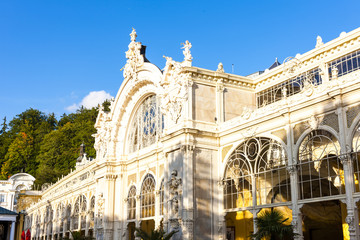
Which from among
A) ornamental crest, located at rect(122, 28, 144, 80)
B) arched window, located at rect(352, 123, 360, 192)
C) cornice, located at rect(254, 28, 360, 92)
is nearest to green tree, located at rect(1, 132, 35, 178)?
ornamental crest, located at rect(122, 28, 144, 80)

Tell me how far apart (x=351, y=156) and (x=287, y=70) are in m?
9.93

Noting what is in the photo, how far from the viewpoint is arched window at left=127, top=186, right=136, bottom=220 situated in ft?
120

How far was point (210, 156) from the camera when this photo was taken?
2816 cm

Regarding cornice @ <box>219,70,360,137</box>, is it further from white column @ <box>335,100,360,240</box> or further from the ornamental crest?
the ornamental crest

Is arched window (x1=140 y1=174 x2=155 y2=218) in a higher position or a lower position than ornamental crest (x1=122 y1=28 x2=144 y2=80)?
lower

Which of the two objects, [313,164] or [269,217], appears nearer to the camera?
[269,217]

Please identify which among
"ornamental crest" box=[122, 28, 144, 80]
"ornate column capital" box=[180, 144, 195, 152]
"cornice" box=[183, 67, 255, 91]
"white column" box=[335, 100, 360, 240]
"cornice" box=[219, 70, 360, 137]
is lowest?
"white column" box=[335, 100, 360, 240]

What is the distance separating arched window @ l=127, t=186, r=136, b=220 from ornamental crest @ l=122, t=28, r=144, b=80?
363 inches

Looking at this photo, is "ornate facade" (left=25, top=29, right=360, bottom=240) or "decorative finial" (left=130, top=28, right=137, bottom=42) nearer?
"ornate facade" (left=25, top=29, right=360, bottom=240)

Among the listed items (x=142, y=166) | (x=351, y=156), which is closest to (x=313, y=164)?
(x=351, y=156)

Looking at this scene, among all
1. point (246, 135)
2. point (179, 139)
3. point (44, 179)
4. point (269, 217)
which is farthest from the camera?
point (44, 179)

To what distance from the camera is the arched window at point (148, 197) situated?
33.5m

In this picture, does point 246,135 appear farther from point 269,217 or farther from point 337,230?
point 337,230

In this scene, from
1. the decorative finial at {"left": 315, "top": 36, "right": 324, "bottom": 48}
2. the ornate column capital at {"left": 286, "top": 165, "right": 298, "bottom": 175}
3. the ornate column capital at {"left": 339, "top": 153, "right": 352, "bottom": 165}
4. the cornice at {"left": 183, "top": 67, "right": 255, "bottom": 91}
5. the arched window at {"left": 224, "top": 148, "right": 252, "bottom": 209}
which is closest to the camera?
the ornate column capital at {"left": 339, "top": 153, "right": 352, "bottom": 165}
